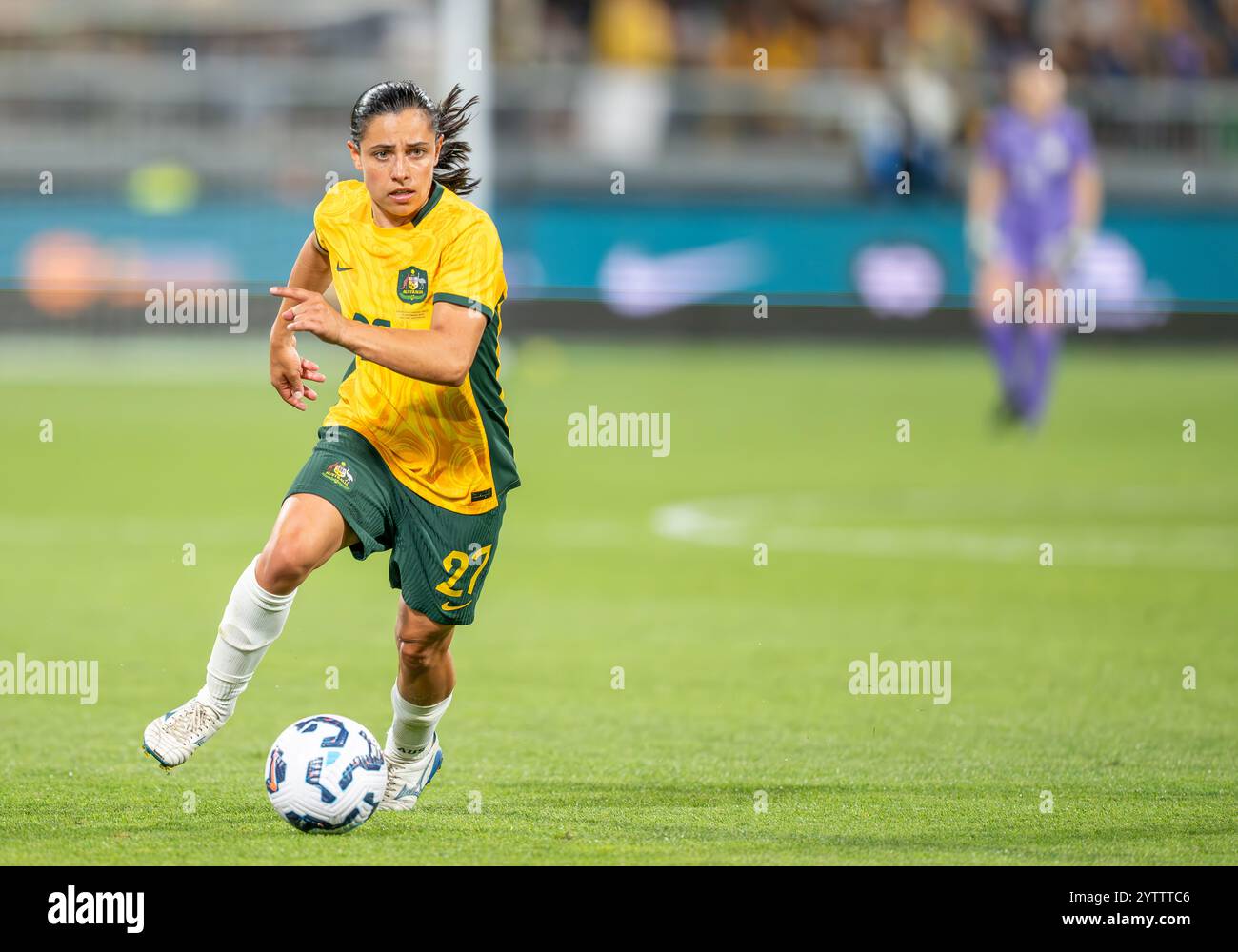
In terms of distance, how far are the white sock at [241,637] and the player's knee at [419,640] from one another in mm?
362

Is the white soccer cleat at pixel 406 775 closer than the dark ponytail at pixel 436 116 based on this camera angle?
No

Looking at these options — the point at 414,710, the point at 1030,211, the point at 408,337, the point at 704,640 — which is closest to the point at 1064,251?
the point at 1030,211

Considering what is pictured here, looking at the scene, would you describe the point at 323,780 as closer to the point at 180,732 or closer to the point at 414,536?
the point at 180,732

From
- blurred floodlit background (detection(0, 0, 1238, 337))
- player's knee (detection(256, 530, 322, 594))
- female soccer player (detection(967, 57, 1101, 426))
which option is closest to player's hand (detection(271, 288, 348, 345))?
player's knee (detection(256, 530, 322, 594))

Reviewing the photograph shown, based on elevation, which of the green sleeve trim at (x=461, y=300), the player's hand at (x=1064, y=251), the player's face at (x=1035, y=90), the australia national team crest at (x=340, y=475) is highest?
the player's face at (x=1035, y=90)

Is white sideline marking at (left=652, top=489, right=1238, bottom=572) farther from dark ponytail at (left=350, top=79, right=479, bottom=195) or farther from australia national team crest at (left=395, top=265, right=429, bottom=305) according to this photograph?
australia national team crest at (left=395, top=265, right=429, bottom=305)

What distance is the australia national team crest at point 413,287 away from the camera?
18.8ft

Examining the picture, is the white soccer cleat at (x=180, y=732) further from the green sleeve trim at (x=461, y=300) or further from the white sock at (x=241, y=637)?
the green sleeve trim at (x=461, y=300)

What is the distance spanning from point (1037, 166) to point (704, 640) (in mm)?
10020

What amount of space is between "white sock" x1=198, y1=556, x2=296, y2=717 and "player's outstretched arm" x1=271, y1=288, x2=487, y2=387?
731mm

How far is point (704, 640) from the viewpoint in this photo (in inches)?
364

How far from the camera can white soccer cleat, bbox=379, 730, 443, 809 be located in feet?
19.6

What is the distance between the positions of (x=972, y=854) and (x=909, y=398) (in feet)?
50.1

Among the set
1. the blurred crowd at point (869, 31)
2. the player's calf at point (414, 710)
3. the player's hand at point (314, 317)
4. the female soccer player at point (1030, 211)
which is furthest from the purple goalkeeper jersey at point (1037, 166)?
the player's hand at point (314, 317)
